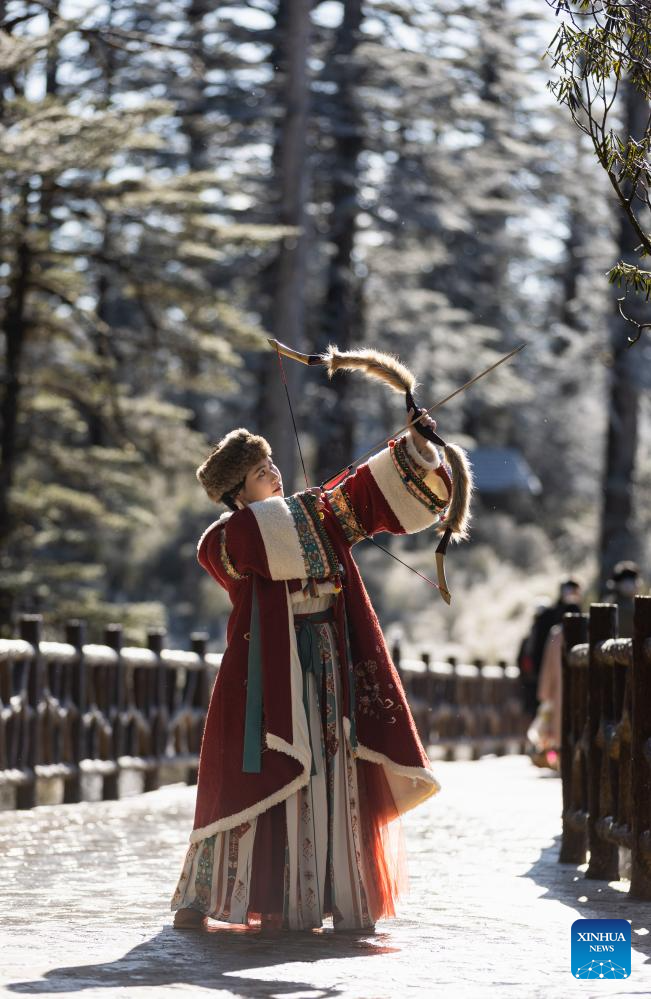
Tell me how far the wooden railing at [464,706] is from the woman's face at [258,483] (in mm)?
13840

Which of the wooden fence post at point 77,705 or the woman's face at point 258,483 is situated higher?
the woman's face at point 258,483

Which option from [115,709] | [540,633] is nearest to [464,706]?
[540,633]

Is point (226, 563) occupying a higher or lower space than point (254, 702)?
higher

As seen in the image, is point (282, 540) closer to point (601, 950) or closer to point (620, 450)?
point (601, 950)

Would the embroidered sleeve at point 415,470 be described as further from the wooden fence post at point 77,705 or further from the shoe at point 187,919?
the wooden fence post at point 77,705

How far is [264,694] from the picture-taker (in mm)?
6570

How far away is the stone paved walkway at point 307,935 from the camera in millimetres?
5254

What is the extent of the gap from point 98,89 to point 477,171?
6691 millimetres

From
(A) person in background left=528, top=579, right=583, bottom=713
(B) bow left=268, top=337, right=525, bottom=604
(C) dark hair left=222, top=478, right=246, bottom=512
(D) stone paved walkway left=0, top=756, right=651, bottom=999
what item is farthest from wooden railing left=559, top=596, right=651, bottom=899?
(A) person in background left=528, top=579, right=583, bottom=713

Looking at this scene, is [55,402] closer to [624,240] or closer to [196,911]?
[624,240]

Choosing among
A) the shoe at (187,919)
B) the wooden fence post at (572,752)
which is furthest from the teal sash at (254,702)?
the wooden fence post at (572,752)

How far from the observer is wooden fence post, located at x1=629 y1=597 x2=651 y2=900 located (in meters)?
7.19

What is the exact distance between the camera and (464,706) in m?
23.4

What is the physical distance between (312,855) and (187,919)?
A: 1.72 ft
